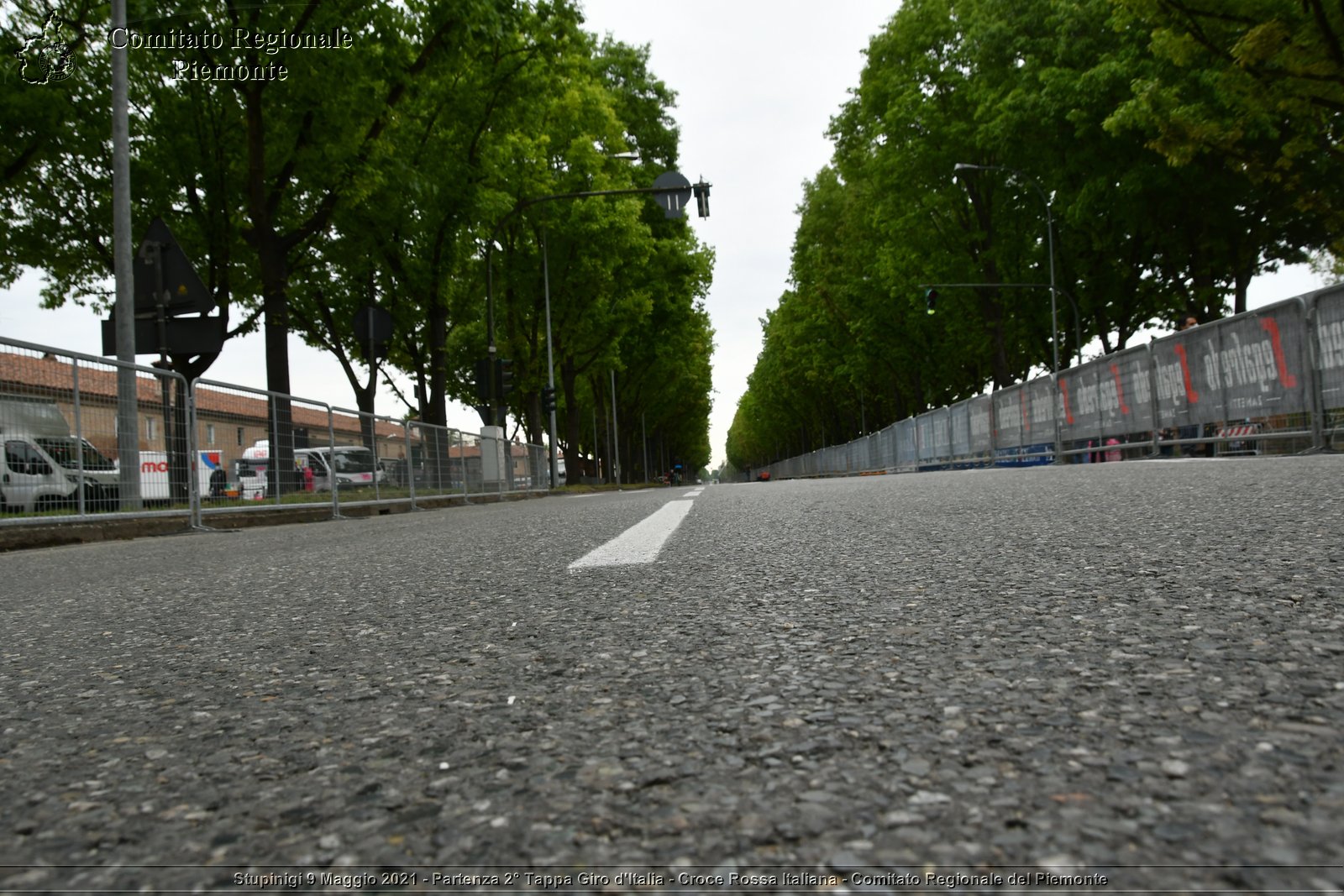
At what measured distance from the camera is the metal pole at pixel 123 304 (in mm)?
9539

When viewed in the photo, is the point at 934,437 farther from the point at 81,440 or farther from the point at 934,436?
the point at 81,440

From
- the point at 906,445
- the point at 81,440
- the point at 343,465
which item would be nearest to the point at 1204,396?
the point at 343,465

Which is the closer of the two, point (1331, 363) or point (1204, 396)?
point (1331, 363)

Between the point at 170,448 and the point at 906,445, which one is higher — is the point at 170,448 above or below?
below

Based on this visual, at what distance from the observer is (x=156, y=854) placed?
4.14ft

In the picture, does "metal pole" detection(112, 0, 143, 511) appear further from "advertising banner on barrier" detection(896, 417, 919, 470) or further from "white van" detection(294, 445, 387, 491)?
"advertising banner on barrier" detection(896, 417, 919, 470)

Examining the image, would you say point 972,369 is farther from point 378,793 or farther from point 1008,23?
point 378,793

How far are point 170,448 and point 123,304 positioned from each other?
2051mm

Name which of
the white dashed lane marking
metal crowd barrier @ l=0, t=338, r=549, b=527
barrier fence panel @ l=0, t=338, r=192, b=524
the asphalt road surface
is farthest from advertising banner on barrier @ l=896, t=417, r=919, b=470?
the asphalt road surface

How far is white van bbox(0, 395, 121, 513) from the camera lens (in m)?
8.06

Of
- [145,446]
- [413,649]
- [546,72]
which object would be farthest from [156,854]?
[546,72]

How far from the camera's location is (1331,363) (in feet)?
38.4

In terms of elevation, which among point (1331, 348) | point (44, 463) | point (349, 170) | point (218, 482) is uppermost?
point (349, 170)
